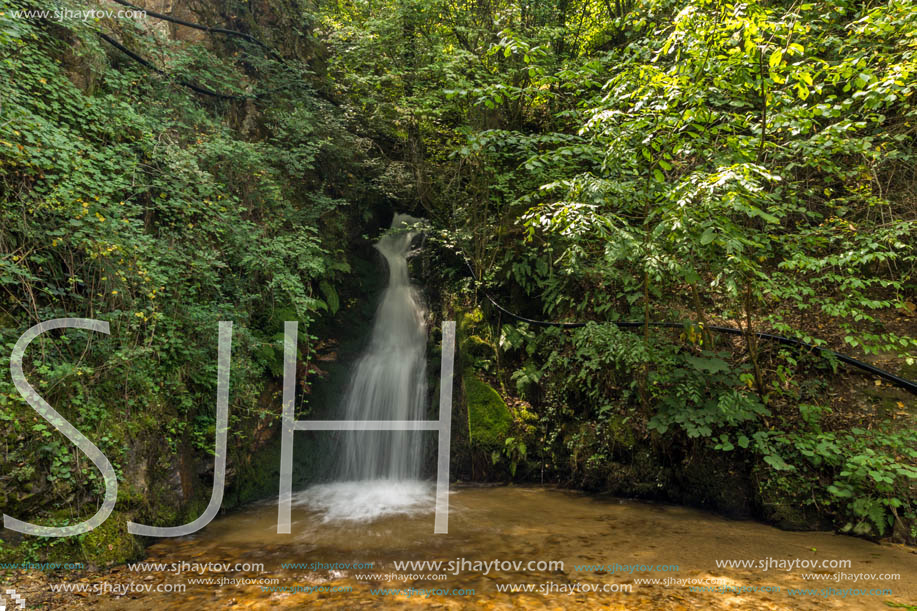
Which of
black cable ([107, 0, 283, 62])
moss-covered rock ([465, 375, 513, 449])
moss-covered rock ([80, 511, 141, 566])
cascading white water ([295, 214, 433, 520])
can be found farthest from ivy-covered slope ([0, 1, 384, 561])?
moss-covered rock ([465, 375, 513, 449])

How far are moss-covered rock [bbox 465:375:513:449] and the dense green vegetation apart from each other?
0.07 m

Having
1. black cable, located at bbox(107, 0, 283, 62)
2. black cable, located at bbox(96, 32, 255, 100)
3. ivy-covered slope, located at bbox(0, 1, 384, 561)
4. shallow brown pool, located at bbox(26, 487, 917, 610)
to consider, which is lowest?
shallow brown pool, located at bbox(26, 487, 917, 610)

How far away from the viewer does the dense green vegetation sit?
143 inches

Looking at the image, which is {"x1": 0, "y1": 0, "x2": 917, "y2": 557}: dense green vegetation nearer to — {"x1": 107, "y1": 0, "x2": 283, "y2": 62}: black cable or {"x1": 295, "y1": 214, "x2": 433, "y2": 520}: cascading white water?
{"x1": 107, "y1": 0, "x2": 283, "y2": 62}: black cable

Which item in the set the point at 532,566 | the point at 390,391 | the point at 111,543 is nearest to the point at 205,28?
the point at 390,391

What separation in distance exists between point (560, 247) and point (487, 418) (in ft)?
9.88

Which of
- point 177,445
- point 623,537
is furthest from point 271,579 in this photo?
point 623,537

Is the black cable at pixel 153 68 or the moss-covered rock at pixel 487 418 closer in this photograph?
the black cable at pixel 153 68

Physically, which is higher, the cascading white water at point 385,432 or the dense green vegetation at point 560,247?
the dense green vegetation at point 560,247

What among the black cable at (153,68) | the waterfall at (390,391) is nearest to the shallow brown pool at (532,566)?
the waterfall at (390,391)

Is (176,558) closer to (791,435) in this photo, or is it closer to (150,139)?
(150,139)

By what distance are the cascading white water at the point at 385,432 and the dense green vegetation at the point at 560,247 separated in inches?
42.1

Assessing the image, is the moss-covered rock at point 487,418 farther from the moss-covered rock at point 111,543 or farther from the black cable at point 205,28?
the black cable at point 205,28

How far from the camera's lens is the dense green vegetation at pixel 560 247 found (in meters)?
3.62
